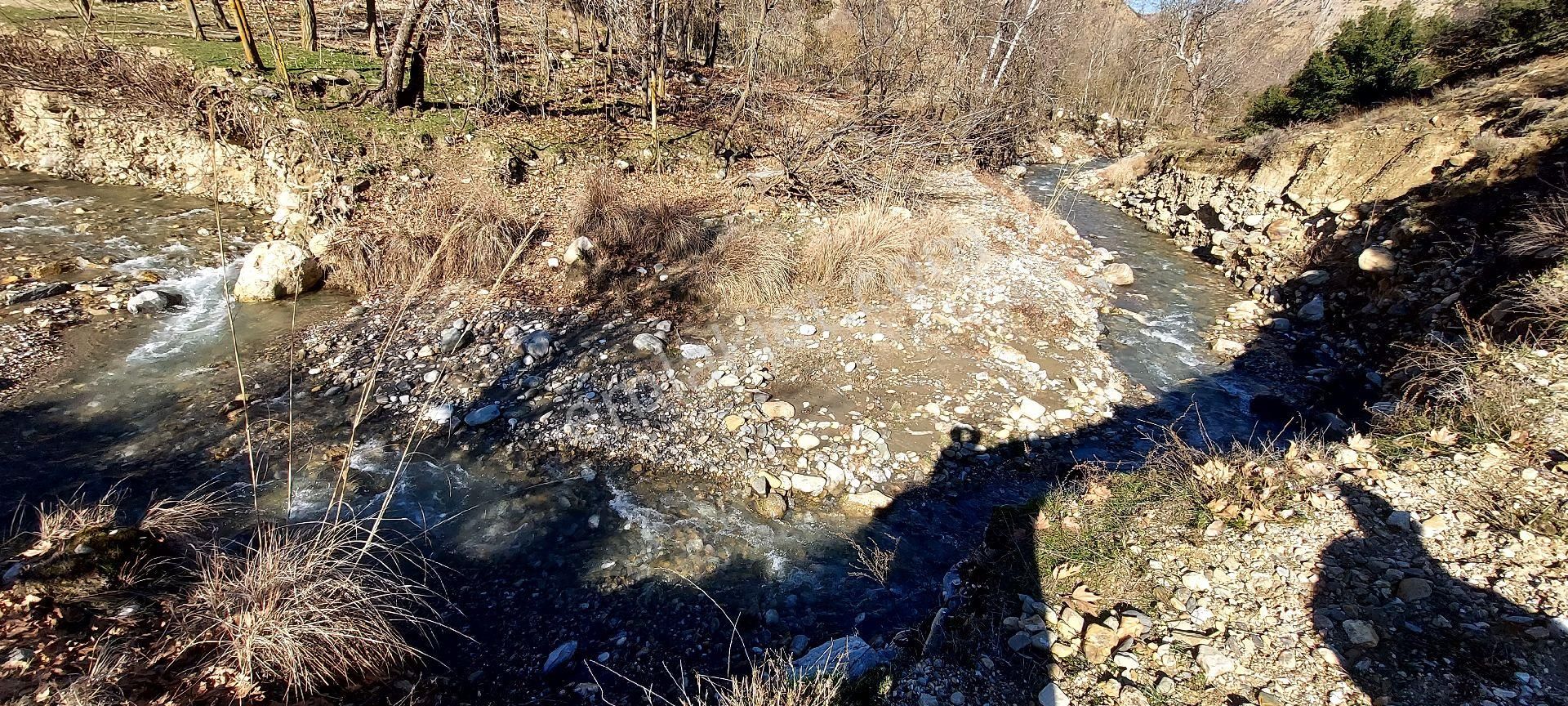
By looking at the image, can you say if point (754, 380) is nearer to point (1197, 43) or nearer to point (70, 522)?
point (70, 522)

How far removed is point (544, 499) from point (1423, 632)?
4483mm

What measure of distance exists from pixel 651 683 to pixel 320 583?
1495mm

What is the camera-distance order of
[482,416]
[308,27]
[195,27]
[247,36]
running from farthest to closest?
[308,27] < [195,27] < [247,36] < [482,416]

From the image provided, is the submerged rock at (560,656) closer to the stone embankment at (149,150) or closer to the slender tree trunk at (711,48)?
the stone embankment at (149,150)

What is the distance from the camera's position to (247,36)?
24.1ft

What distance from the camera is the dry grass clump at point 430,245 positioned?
6191 millimetres

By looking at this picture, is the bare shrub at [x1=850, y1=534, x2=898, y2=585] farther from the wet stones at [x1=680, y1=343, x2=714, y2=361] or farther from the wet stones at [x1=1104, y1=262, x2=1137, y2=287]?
the wet stones at [x1=1104, y1=262, x2=1137, y2=287]

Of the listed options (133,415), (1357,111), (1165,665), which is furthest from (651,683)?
(1357,111)

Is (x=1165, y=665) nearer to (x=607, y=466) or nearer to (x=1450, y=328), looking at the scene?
(x=607, y=466)

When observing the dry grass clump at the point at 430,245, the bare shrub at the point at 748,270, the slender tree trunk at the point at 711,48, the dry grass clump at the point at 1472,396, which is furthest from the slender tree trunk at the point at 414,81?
the dry grass clump at the point at 1472,396

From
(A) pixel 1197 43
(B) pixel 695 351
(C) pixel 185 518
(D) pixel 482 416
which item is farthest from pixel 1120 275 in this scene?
(A) pixel 1197 43

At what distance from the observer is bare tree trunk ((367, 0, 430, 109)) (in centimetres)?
720

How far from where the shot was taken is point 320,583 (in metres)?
2.36

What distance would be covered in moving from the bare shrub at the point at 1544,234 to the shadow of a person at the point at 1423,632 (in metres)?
4.12
